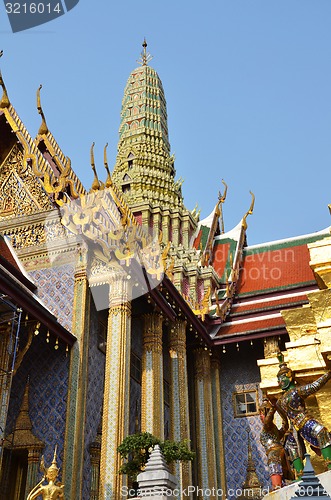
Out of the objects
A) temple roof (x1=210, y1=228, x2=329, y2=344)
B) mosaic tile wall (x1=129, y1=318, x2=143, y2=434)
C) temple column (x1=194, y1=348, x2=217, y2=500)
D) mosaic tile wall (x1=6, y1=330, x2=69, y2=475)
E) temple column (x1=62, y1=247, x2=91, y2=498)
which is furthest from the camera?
temple roof (x1=210, y1=228, x2=329, y2=344)

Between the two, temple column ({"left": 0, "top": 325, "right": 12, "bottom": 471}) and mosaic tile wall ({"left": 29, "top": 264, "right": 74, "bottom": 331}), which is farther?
mosaic tile wall ({"left": 29, "top": 264, "right": 74, "bottom": 331})

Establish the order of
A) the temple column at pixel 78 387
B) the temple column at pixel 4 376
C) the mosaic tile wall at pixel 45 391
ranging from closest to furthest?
1. the temple column at pixel 4 376
2. the temple column at pixel 78 387
3. the mosaic tile wall at pixel 45 391

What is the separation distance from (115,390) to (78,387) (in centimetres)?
51

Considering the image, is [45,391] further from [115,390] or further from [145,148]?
[145,148]

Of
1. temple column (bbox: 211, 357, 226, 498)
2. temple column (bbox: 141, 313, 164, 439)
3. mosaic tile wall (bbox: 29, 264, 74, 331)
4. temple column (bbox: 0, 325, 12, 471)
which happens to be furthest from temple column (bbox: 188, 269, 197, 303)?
temple column (bbox: 0, 325, 12, 471)

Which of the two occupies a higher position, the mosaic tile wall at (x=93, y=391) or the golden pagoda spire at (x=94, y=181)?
the golden pagoda spire at (x=94, y=181)

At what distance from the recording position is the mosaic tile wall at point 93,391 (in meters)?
8.12

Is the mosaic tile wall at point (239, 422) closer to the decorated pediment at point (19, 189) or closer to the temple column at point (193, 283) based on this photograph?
the temple column at point (193, 283)

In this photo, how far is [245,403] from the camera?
1238 centimetres

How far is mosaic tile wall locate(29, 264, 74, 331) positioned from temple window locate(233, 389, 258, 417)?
4.85 metres

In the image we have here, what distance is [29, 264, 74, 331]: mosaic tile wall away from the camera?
29.8 feet

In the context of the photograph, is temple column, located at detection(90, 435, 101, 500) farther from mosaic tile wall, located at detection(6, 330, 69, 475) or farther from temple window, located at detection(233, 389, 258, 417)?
temple window, located at detection(233, 389, 258, 417)

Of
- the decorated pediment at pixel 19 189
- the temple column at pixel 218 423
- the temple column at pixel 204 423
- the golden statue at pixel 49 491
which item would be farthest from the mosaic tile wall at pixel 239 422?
the golden statue at pixel 49 491

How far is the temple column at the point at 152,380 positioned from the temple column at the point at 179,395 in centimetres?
87
